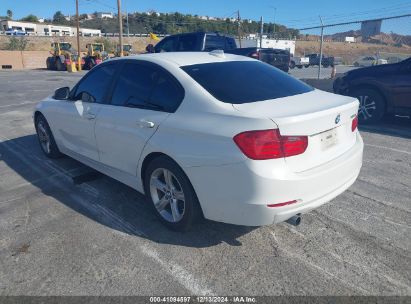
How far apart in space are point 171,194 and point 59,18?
16484cm

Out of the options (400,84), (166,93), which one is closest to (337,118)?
(166,93)

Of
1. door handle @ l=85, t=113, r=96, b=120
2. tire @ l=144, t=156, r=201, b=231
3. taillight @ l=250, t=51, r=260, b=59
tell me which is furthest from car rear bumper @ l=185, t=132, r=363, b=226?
taillight @ l=250, t=51, r=260, b=59

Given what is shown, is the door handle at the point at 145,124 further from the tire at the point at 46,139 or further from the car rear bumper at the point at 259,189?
the tire at the point at 46,139

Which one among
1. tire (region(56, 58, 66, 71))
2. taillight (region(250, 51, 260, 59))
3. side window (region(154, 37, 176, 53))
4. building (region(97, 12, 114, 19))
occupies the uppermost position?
building (region(97, 12, 114, 19))

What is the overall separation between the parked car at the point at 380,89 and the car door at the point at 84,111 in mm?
5643

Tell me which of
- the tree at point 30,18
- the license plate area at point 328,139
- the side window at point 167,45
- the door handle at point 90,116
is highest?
the tree at point 30,18

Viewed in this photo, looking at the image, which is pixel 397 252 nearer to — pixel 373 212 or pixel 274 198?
pixel 373 212

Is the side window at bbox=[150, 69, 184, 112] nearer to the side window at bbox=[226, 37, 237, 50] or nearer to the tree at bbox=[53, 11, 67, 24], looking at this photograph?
the side window at bbox=[226, 37, 237, 50]

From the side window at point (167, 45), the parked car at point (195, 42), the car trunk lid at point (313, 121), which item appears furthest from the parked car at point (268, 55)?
the car trunk lid at point (313, 121)

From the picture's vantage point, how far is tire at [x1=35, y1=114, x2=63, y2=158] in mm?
5230

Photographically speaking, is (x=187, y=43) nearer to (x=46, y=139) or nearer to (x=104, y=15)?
(x=46, y=139)

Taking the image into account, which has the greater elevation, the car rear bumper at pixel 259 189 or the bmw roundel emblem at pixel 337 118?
the bmw roundel emblem at pixel 337 118

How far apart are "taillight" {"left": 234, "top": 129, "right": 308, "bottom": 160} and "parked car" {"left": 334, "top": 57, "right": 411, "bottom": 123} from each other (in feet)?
18.0

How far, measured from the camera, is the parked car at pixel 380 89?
22.7 feet
